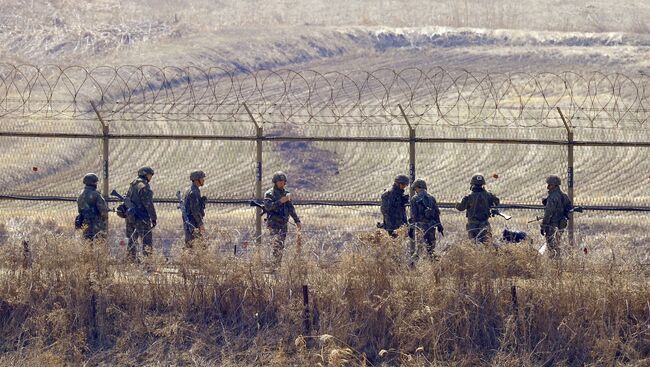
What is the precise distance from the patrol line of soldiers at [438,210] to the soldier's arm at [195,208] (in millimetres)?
2222

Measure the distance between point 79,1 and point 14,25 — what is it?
7058 millimetres

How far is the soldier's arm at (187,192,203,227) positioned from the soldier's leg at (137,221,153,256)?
1.84 ft

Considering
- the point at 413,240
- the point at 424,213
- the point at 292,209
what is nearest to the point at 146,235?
the point at 292,209

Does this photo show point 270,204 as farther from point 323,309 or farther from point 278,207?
point 323,309

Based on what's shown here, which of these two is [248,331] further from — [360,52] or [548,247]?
[360,52]

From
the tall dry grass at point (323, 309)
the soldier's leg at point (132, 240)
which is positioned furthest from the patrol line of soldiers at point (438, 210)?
the soldier's leg at point (132, 240)

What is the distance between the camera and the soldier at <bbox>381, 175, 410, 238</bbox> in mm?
16422

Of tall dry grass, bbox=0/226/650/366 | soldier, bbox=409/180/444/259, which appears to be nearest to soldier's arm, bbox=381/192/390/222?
soldier, bbox=409/180/444/259

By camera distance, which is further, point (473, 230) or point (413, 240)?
point (473, 230)

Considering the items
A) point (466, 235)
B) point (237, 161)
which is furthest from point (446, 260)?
point (237, 161)

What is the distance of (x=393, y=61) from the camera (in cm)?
5250

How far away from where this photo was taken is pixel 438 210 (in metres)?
16.2

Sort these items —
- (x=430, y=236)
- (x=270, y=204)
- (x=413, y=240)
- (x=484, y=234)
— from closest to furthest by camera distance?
(x=413, y=240), (x=484, y=234), (x=430, y=236), (x=270, y=204)

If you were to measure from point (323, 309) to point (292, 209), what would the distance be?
82.3 inches
